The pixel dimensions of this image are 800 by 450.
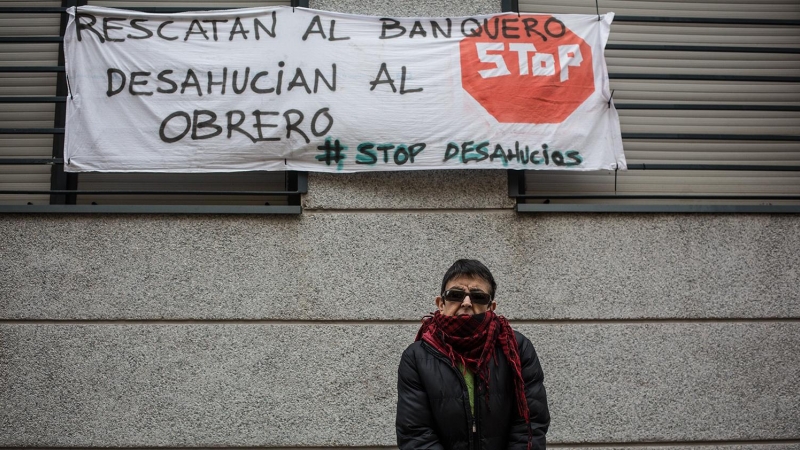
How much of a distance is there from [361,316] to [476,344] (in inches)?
62.3

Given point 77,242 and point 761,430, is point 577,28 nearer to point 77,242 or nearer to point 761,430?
point 761,430

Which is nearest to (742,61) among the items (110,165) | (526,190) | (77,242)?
(526,190)

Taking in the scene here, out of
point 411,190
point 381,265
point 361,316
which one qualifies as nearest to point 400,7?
point 411,190

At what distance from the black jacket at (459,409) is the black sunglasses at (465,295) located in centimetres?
23

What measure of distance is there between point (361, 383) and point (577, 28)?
288cm

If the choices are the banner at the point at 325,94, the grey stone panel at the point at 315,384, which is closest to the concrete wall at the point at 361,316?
the grey stone panel at the point at 315,384

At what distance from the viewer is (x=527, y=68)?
4.39 meters

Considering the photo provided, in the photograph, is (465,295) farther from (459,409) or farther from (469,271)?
(459,409)

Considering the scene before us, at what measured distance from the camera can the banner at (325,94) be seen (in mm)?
4281

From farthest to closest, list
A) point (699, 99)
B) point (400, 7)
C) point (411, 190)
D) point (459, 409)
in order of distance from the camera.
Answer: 1. point (699, 99)
2. point (400, 7)
3. point (411, 190)
4. point (459, 409)

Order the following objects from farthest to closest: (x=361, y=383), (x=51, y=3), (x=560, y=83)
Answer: (x=51, y=3)
(x=560, y=83)
(x=361, y=383)

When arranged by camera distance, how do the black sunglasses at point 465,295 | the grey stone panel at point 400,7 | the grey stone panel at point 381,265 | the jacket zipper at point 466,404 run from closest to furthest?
the jacket zipper at point 466,404 → the black sunglasses at point 465,295 → the grey stone panel at point 381,265 → the grey stone panel at point 400,7

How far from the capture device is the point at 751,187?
4754mm

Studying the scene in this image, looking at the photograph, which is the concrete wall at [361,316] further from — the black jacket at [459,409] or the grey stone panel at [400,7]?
the black jacket at [459,409]
